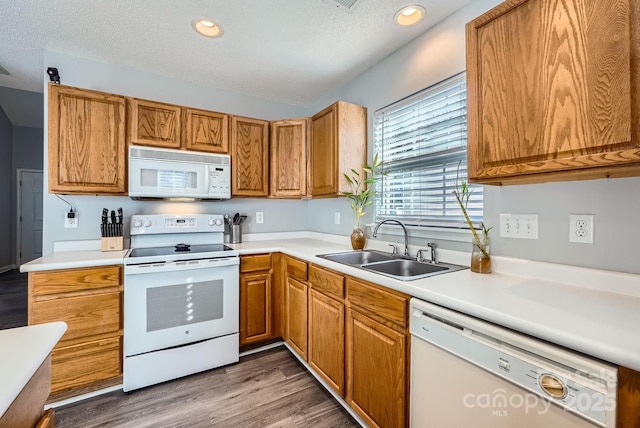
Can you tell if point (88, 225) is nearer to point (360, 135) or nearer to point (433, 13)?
point (360, 135)

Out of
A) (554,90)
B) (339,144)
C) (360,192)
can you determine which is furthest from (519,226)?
(339,144)

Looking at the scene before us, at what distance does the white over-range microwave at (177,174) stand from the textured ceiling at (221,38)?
79 cm

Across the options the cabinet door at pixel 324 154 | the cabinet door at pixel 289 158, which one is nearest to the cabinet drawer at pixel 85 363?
the cabinet door at pixel 289 158

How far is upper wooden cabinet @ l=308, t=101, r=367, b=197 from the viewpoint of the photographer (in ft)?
7.63

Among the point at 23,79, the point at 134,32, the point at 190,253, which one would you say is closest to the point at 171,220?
the point at 190,253

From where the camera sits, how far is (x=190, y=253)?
2109 millimetres

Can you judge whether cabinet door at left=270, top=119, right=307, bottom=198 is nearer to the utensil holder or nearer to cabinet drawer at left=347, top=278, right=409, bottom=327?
the utensil holder

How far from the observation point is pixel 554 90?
103cm

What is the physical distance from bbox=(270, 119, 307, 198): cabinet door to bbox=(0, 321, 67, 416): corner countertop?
216 centimetres

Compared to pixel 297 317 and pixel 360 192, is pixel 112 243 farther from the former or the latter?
pixel 360 192

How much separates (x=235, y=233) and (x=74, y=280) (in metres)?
1.28

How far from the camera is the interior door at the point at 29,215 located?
5332mm

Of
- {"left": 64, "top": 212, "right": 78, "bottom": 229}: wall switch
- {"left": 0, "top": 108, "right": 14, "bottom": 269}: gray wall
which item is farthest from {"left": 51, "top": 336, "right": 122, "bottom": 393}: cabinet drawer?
{"left": 0, "top": 108, "right": 14, "bottom": 269}: gray wall

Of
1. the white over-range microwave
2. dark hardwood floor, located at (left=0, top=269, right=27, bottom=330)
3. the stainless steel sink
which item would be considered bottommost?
dark hardwood floor, located at (left=0, top=269, right=27, bottom=330)
